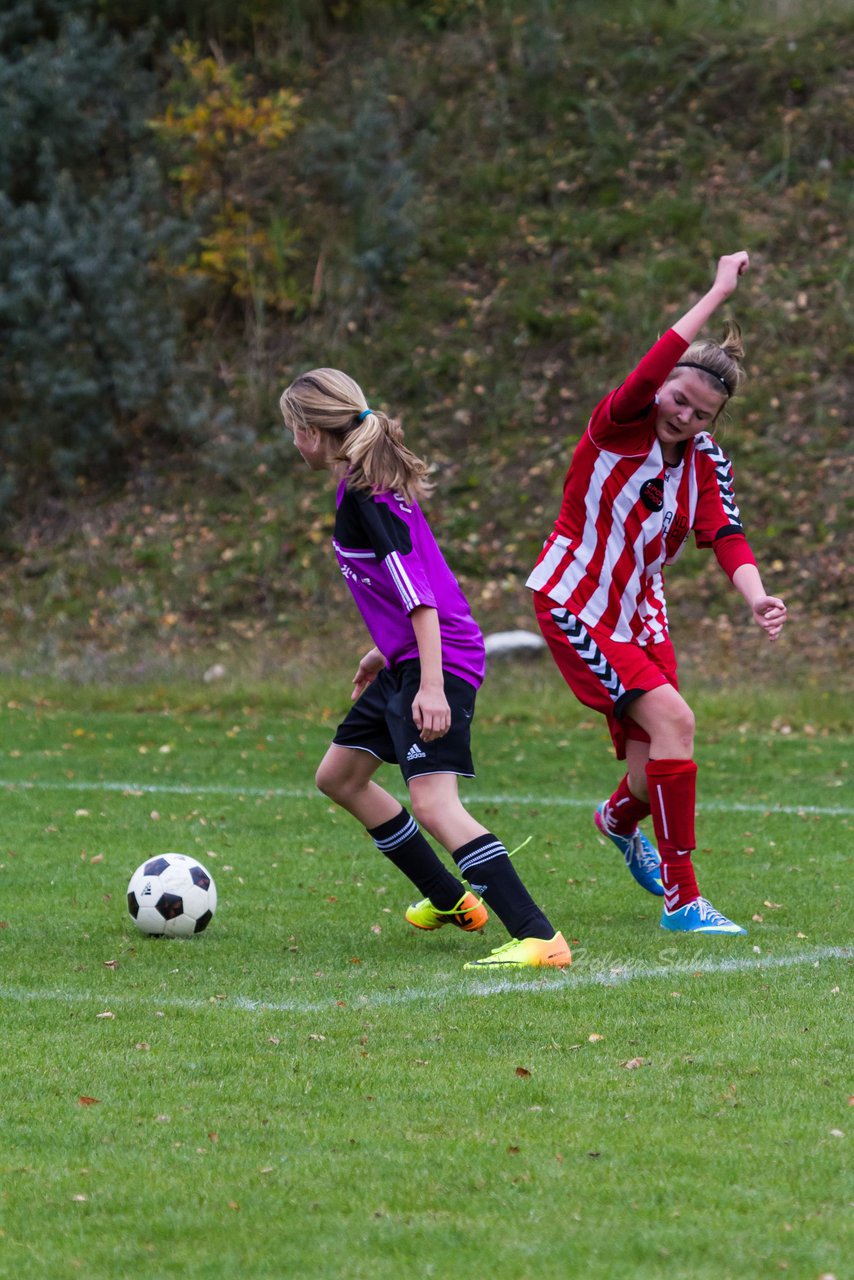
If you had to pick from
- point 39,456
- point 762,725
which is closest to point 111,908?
point 762,725

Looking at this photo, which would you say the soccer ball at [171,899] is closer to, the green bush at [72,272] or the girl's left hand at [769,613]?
the girl's left hand at [769,613]

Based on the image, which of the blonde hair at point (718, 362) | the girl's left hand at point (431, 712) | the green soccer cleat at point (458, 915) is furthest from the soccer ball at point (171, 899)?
the blonde hair at point (718, 362)

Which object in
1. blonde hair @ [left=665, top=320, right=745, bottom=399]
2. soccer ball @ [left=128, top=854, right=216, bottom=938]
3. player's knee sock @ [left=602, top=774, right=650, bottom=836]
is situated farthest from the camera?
player's knee sock @ [left=602, top=774, right=650, bottom=836]

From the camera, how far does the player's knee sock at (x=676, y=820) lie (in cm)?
567

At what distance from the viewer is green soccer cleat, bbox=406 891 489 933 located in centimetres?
562

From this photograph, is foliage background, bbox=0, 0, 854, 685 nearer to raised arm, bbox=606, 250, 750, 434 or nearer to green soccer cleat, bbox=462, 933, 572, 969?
raised arm, bbox=606, 250, 750, 434

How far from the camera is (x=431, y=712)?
193 inches

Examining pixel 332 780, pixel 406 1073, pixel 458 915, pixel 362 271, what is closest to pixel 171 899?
pixel 332 780

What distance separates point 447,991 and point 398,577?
1276 millimetres

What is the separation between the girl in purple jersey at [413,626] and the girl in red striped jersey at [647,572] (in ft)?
1.98

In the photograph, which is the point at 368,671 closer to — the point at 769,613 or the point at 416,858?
the point at 416,858

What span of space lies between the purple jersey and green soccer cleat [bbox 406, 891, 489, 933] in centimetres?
85

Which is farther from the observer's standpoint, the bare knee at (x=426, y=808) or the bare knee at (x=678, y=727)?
the bare knee at (x=678, y=727)

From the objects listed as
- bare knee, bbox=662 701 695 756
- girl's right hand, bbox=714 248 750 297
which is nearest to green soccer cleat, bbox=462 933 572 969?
bare knee, bbox=662 701 695 756
